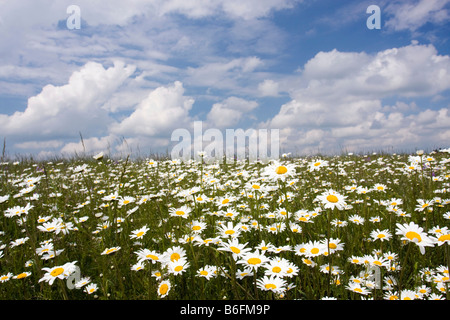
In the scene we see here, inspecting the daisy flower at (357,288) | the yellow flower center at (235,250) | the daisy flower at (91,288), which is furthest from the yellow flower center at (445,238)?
the daisy flower at (91,288)

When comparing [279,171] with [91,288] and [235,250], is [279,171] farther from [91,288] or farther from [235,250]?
[91,288]

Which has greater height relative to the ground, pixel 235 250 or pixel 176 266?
pixel 235 250

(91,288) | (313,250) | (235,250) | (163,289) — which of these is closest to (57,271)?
(91,288)

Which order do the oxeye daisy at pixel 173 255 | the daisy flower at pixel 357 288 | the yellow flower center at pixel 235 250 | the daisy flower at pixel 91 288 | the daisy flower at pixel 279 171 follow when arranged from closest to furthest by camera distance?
the yellow flower center at pixel 235 250 → the daisy flower at pixel 357 288 → the oxeye daisy at pixel 173 255 → the daisy flower at pixel 91 288 → the daisy flower at pixel 279 171

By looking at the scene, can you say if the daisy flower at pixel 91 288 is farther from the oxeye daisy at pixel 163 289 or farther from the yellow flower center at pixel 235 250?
the yellow flower center at pixel 235 250

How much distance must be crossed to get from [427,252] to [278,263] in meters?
1.97

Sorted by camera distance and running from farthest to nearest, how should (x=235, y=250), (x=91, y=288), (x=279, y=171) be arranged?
1. (x=279, y=171)
2. (x=91, y=288)
3. (x=235, y=250)

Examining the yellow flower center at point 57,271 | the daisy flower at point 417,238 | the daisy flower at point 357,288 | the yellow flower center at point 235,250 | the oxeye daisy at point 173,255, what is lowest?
the daisy flower at point 357,288

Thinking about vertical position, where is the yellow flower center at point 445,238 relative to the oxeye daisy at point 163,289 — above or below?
above

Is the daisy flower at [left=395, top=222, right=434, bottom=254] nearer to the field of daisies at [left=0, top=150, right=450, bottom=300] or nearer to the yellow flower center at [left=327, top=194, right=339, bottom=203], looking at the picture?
the field of daisies at [left=0, top=150, right=450, bottom=300]

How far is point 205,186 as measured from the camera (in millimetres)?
4727

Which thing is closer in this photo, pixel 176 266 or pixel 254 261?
pixel 254 261
